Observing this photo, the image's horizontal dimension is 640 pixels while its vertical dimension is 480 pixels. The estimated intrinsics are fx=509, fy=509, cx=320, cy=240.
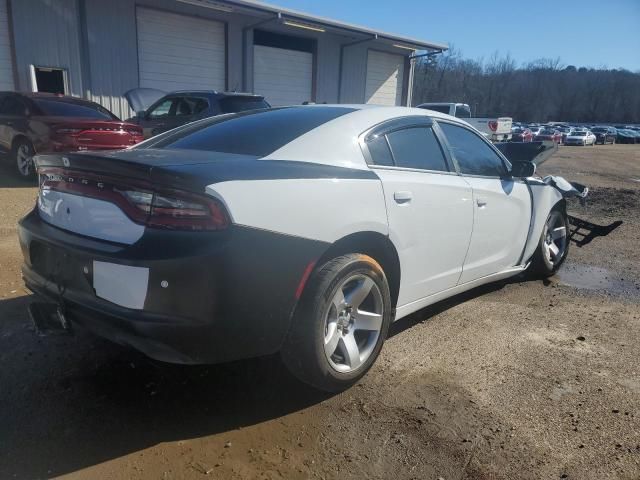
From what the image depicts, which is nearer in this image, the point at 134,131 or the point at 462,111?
the point at 134,131

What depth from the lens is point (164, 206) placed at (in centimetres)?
224

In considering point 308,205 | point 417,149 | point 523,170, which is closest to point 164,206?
point 308,205

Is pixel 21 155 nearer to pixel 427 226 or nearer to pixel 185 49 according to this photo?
pixel 427 226

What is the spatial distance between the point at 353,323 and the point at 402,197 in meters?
0.80

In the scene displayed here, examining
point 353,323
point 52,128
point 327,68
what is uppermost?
point 327,68

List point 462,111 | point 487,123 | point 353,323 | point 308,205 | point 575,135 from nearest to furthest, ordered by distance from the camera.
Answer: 1. point 308,205
2. point 353,323
3. point 487,123
4. point 462,111
5. point 575,135

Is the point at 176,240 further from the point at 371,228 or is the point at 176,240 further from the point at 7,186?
the point at 7,186

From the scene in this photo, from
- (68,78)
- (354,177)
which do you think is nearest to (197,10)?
(68,78)

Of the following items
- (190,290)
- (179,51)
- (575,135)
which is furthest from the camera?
(575,135)

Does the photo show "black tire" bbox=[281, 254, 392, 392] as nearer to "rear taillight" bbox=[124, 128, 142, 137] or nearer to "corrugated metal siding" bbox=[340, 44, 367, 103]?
"rear taillight" bbox=[124, 128, 142, 137]

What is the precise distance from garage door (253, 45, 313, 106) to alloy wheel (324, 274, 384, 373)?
16.1m

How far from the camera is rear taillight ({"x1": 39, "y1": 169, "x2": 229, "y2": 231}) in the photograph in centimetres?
221

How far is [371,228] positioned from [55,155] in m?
1.75

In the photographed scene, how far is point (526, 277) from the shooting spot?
16.6ft
